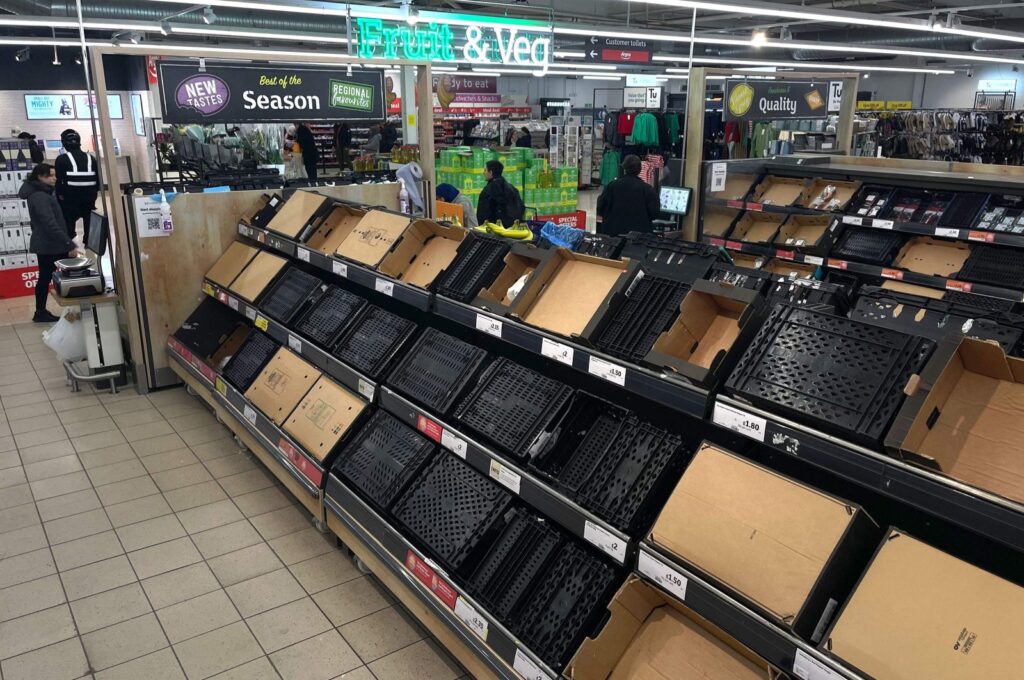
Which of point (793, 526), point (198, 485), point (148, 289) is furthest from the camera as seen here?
point (148, 289)

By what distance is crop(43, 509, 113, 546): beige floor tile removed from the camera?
3838 millimetres

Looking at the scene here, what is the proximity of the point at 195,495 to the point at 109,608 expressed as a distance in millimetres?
1003

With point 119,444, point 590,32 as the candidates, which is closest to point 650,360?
point 119,444

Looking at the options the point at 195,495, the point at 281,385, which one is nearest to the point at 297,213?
the point at 281,385

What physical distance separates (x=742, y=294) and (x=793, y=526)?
68cm

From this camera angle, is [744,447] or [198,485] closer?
[744,447]

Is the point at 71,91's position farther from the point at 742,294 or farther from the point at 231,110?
the point at 742,294

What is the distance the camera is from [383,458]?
338 cm

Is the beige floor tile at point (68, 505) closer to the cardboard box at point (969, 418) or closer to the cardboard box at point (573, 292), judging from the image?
the cardboard box at point (573, 292)

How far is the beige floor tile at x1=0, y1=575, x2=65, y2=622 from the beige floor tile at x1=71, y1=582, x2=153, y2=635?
0.41ft

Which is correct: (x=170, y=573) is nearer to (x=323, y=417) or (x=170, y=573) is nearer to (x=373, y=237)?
(x=323, y=417)

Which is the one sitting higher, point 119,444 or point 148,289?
point 148,289

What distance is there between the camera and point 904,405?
5.67 feet

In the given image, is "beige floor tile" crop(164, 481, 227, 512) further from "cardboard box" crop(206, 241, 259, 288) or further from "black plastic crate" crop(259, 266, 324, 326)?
"cardboard box" crop(206, 241, 259, 288)
